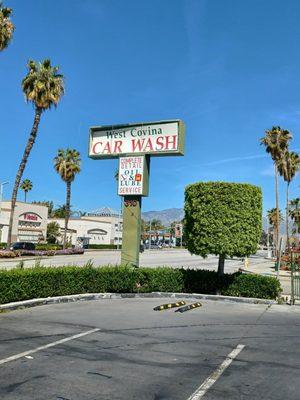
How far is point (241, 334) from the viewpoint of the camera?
9789 millimetres

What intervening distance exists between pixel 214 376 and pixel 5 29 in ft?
95.7

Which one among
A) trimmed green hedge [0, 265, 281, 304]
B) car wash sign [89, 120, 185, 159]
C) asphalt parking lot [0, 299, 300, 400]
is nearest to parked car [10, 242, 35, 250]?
car wash sign [89, 120, 185, 159]

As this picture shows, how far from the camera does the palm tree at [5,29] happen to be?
98.1 ft

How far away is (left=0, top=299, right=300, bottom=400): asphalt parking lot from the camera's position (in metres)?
5.96

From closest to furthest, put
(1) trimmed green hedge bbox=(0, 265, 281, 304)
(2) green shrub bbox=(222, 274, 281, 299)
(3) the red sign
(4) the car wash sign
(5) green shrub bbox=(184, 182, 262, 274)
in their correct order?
(1) trimmed green hedge bbox=(0, 265, 281, 304)
(5) green shrub bbox=(184, 182, 262, 274)
(2) green shrub bbox=(222, 274, 281, 299)
(4) the car wash sign
(3) the red sign

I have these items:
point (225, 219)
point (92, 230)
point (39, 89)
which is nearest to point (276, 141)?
point (39, 89)

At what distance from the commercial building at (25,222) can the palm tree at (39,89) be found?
2954 cm

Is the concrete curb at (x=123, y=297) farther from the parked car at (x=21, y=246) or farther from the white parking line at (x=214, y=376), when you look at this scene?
the parked car at (x=21, y=246)

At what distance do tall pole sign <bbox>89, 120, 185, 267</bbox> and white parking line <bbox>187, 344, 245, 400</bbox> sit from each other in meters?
9.13

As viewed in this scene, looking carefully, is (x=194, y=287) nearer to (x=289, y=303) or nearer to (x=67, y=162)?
(x=289, y=303)

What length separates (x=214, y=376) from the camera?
662 cm

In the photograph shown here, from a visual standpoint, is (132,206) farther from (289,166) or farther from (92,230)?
(92,230)

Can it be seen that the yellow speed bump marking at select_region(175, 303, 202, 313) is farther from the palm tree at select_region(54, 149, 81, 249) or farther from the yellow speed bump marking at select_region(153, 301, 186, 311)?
the palm tree at select_region(54, 149, 81, 249)

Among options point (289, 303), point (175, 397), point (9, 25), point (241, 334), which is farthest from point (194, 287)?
point (9, 25)
